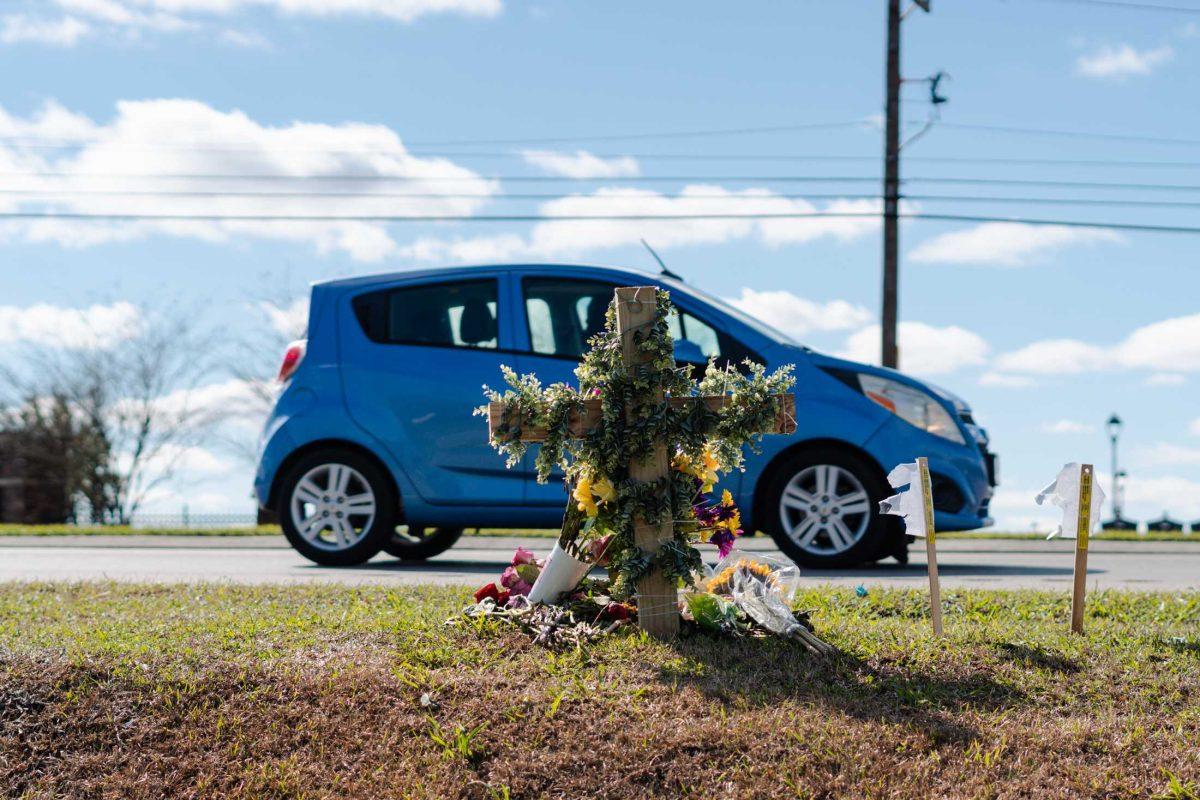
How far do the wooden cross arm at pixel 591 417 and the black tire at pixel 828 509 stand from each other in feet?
10.9

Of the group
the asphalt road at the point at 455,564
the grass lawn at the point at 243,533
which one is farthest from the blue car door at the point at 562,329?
the grass lawn at the point at 243,533

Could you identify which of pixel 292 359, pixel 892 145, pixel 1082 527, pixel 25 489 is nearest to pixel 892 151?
pixel 892 145

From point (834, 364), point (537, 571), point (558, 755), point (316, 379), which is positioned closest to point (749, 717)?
point (558, 755)

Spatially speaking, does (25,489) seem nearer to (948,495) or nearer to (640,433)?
(948,495)

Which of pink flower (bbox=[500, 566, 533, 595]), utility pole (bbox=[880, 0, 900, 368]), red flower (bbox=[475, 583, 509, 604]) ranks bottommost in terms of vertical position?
red flower (bbox=[475, 583, 509, 604])

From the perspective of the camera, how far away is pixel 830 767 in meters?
3.94

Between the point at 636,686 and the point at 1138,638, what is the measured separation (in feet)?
8.18

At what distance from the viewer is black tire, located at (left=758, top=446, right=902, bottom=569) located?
27.3 feet

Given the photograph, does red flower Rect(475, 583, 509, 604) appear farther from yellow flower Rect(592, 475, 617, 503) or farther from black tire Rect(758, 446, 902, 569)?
black tire Rect(758, 446, 902, 569)

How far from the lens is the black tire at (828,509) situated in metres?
8.34

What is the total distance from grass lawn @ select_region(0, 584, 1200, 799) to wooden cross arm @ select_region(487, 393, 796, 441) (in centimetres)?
85

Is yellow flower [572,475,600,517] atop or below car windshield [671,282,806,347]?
below

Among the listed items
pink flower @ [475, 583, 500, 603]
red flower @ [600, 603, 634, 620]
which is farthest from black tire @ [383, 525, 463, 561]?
red flower @ [600, 603, 634, 620]

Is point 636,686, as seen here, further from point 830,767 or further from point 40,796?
point 40,796
